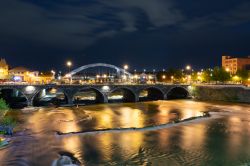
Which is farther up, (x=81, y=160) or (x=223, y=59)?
(x=223, y=59)

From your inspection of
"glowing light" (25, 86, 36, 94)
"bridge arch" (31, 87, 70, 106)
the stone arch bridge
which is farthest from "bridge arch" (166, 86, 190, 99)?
"glowing light" (25, 86, 36, 94)

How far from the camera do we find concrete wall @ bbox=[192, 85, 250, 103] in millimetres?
81025

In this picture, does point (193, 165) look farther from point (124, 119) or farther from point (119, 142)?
point (124, 119)

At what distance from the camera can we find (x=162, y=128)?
41469mm

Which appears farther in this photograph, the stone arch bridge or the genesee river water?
the stone arch bridge

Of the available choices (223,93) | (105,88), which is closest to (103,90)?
(105,88)

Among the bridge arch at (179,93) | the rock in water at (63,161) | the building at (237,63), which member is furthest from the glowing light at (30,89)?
the building at (237,63)

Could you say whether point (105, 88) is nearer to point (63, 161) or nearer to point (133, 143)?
point (133, 143)

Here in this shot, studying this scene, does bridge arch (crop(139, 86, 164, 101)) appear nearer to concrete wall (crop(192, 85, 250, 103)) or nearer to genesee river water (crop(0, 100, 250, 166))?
concrete wall (crop(192, 85, 250, 103))

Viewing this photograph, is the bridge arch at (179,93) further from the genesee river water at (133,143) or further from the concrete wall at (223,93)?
the genesee river water at (133,143)

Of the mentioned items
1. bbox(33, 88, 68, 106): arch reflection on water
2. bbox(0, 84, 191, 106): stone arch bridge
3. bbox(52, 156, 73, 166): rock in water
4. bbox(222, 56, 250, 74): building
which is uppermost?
bbox(222, 56, 250, 74): building

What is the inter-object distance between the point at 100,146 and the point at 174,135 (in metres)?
10.5

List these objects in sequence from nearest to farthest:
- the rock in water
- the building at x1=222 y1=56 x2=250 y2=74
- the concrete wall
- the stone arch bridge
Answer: the rock in water → the stone arch bridge → the concrete wall → the building at x1=222 y1=56 x2=250 y2=74

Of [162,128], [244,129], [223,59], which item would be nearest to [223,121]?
[244,129]
